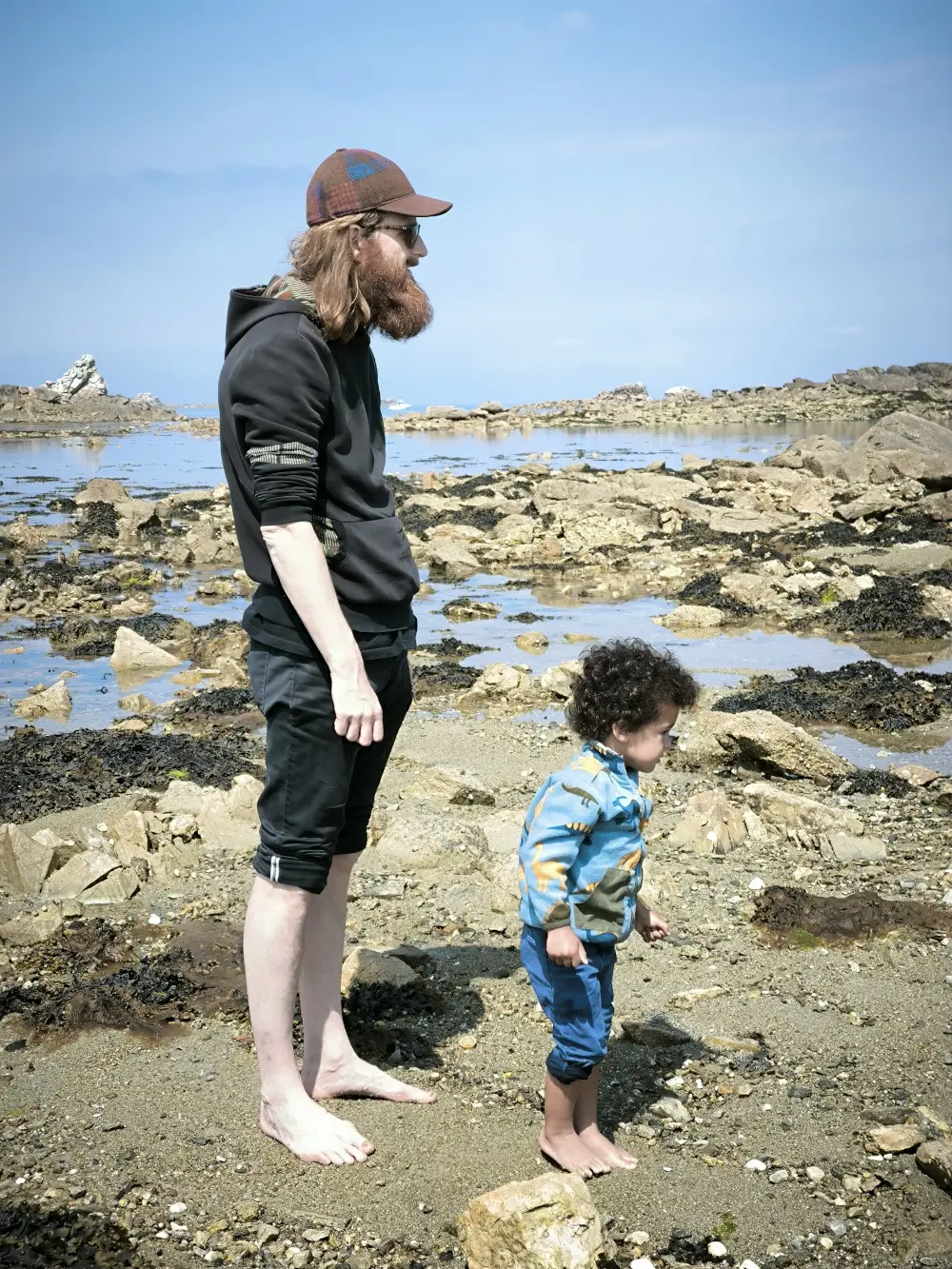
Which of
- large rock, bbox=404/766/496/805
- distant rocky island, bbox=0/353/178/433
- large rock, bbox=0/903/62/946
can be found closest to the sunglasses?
large rock, bbox=0/903/62/946

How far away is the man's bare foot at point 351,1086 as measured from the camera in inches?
139

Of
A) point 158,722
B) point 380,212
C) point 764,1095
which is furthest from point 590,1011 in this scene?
point 158,722

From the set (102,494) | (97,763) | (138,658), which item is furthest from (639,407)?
(97,763)

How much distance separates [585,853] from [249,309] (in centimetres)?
163

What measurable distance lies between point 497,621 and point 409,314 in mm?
9302

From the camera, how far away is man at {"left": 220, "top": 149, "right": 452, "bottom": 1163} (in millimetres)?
2963

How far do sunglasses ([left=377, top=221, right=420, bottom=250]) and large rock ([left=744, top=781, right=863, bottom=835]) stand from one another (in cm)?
358

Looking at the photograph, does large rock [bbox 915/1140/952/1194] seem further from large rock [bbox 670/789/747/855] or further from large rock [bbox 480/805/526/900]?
large rock [bbox 670/789/747/855]

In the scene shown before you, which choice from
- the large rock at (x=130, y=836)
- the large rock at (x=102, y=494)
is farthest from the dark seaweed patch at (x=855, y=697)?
the large rock at (x=102, y=494)

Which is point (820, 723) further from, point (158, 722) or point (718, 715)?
point (158, 722)

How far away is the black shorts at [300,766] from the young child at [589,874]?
19.9 inches

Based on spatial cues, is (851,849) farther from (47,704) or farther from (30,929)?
(47,704)

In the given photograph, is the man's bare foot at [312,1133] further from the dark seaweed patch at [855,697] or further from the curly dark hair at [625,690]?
the dark seaweed patch at [855,697]

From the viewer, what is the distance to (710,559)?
15.9m
